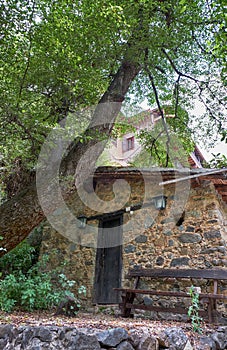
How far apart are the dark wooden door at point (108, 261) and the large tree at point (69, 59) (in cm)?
211

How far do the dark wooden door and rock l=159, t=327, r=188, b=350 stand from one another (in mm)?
2971

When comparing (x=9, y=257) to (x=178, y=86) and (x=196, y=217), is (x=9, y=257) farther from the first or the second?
(x=178, y=86)

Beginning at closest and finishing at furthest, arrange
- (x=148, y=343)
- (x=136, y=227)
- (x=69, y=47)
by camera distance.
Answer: (x=148, y=343) < (x=69, y=47) < (x=136, y=227)

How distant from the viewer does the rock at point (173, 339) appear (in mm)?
3059

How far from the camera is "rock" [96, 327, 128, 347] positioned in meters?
2.80

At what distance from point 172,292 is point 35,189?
2614 mm

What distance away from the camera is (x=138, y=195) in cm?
647

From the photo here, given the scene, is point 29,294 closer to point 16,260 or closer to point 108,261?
point 16,260

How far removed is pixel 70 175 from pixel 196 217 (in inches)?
99.7

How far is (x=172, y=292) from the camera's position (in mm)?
4414

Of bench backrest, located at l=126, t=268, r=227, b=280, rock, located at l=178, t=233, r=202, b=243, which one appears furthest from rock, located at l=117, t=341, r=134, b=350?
rock, located at l=178, t=233, r=202, b=243

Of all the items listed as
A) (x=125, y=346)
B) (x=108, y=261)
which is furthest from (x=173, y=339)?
(x=108, y=261)

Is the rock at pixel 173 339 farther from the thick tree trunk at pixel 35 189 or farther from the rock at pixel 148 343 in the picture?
the thick tree trunk at pixel 35 189

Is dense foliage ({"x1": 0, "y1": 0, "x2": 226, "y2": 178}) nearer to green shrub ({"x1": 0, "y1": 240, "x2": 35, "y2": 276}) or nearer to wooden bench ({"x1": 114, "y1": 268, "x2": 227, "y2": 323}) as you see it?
green shrub ({"x1": 0, "y1": 240, "x2": 35, "y2": 276})
